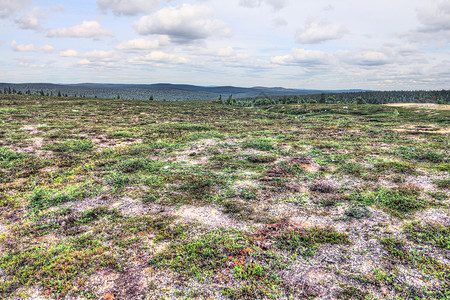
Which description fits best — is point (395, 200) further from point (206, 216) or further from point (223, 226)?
point (206, 216)

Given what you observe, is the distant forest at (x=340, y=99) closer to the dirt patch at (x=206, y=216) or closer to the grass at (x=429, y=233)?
the dirt patch at (x=206, y=216)

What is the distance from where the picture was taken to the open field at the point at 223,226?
176 inches

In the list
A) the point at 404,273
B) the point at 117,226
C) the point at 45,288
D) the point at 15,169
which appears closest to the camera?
the point at 45,288

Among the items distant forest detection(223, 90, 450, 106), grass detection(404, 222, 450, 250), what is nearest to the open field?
grass detection(404, 222, 450, 250)

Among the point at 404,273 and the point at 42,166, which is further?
the point at 42,166

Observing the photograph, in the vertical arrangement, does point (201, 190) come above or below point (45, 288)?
above

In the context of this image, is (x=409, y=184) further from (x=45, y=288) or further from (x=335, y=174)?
(x=45, y=288)

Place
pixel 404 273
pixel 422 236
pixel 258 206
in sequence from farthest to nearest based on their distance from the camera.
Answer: pixel 258 206 < pixel 422 236 < pixel 404 273

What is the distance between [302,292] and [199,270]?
1.99 meters

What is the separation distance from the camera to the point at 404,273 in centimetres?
470

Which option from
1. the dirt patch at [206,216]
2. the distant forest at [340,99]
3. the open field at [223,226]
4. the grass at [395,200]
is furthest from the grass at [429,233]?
the distant forest at [340,99]

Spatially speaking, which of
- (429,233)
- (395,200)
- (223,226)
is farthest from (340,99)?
(223,226)

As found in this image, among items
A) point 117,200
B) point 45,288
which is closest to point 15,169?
point 117,200

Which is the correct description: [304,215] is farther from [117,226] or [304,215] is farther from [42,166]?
[42,166]
